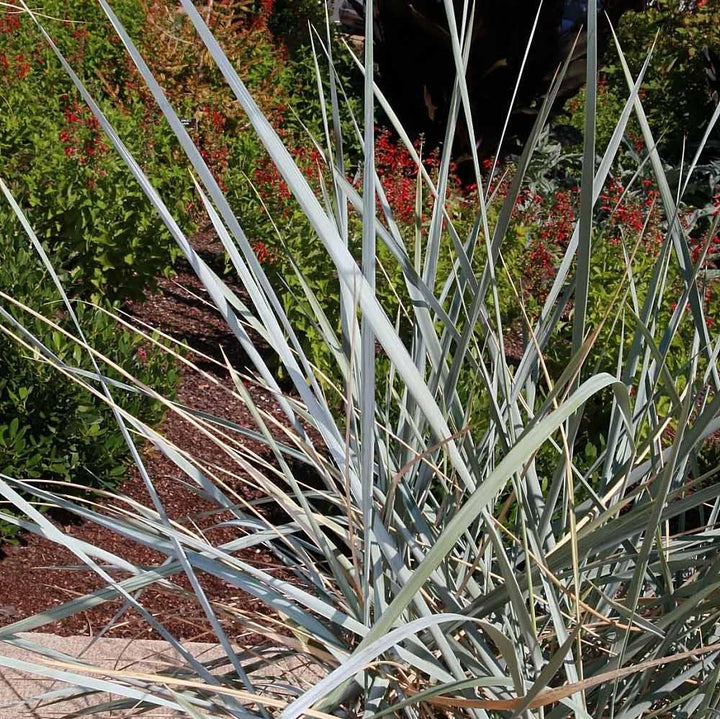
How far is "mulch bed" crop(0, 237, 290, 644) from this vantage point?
9.18 ft

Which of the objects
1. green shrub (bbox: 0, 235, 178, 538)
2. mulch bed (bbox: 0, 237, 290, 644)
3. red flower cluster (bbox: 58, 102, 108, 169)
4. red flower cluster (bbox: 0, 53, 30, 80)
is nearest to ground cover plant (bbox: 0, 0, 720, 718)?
mulch bed (bbox: 0, 237, 290, 644)

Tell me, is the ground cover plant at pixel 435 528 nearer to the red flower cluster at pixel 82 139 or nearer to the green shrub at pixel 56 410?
the green shrub at pixel 56 410

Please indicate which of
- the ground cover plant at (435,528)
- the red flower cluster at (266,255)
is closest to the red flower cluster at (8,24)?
the red flower cluster at (266,255)

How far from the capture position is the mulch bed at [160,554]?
280cm

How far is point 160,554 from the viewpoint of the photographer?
10.5ft

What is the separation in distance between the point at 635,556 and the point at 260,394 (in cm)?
324

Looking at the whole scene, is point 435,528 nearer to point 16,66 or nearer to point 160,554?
point 160,554

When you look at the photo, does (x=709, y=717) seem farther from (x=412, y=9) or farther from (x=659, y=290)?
(x=412, y=9)

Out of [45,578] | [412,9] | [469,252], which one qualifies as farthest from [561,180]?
[469,252]

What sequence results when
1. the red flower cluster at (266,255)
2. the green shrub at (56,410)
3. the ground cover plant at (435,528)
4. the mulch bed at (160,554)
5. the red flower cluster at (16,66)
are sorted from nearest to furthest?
the ground cover plant at (435,528) < the mulch bed at (160,554) < the green shrub at (56,410) < the red flower cluster at (266,255) < the red flower cluster at (16,66)

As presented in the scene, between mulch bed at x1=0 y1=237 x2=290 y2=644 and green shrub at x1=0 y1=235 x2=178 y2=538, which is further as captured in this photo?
green shrub at x1=0 y1=235 x2=178 y2=538

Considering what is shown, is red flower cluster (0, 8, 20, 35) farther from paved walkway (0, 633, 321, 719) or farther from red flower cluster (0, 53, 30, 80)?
paved walkway (0, 633, 321, 719)

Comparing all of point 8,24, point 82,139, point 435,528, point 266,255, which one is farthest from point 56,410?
point 8,24

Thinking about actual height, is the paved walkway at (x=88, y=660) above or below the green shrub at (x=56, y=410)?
below
